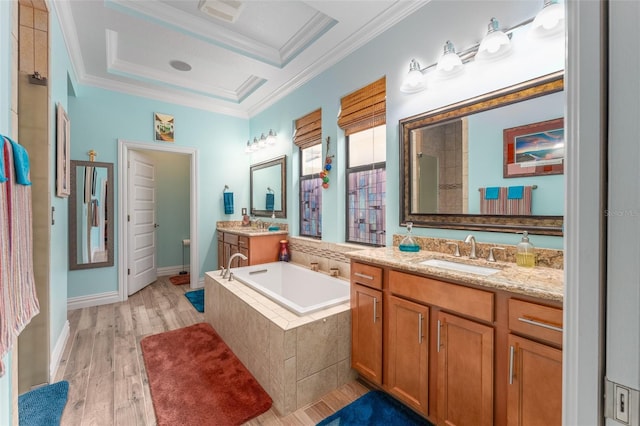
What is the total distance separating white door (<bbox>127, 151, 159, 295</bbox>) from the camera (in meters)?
3.87

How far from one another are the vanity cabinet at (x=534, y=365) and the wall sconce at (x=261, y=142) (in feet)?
11.0

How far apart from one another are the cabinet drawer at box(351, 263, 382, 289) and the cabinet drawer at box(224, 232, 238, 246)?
2256mm

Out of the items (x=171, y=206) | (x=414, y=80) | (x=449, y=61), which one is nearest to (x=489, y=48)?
(x=449, y=61)

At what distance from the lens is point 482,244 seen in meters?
1.76

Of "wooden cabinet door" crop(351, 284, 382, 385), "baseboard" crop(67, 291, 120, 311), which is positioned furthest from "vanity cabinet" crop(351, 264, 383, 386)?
"baseboard" crop(67, 291, 120, 311)

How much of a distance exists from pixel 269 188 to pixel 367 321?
8.92 ft

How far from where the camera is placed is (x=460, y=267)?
1696 millimetres

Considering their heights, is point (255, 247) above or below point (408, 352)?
above

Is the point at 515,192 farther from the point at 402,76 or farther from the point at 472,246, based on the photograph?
the point at 402,76

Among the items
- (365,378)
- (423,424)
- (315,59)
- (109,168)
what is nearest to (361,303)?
(365,378)

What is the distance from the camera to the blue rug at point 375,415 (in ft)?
5.27

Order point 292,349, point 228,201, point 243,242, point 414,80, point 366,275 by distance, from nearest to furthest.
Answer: point 292,349, point 366,275, point 414,80, point 243,242, point 228,201

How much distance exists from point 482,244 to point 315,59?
2425 mm

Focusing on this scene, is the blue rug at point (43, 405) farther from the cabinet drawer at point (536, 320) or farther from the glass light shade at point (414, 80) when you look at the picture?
the glass light shade at point (414, 80)
